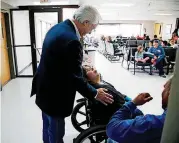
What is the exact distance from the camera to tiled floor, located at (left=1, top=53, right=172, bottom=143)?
2492 mm

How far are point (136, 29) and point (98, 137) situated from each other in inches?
735

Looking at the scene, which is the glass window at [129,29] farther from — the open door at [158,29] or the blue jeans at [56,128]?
the blue jeans at [56,128]

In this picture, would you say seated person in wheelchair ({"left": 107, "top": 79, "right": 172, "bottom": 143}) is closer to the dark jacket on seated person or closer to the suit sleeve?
the suit sleeve

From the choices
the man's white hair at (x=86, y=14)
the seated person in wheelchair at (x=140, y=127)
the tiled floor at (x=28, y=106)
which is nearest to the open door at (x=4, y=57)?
the tiled floor at (x=28, y=106)

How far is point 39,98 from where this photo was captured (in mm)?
1527

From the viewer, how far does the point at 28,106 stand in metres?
3.39

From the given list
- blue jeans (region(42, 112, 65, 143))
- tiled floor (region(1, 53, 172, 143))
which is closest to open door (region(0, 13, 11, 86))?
tiled floor (region(1, 53, 172, 143))

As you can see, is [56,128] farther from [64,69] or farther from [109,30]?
[109,30]

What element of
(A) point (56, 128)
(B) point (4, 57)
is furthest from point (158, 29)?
(A) point (56, 128)

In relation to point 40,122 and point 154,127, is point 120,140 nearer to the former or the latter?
point 154,127

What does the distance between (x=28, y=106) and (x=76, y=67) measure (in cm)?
237

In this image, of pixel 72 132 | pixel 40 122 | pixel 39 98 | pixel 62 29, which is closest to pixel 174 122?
pixel 62 29

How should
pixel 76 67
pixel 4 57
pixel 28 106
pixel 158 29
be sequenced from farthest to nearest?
pixel 158 29 → pixel 4 57 → pixel 28 106 → pixel 76 67

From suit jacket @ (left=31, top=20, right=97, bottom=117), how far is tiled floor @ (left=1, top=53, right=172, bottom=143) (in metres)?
1.10
